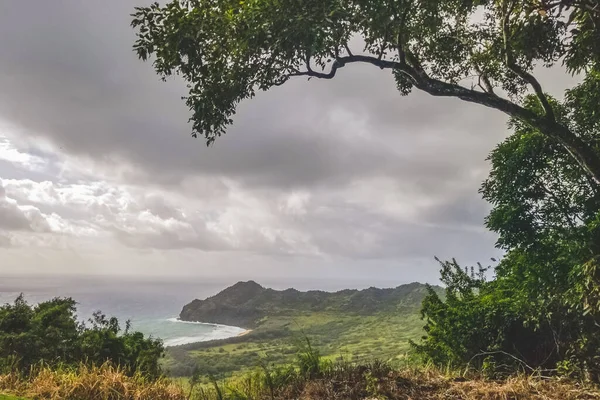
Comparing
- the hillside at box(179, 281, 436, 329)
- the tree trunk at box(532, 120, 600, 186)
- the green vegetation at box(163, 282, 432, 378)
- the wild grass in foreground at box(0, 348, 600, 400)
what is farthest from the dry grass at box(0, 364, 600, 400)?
the hillside at box(179, 281, 436, 329)

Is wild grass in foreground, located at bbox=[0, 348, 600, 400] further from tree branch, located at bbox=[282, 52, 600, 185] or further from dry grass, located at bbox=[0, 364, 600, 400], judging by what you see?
tree branch, located at bbox=[282, 52, 600, 185]

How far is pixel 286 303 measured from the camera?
94.3 metres

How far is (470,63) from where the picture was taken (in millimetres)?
9930

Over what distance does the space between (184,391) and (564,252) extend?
6915mm

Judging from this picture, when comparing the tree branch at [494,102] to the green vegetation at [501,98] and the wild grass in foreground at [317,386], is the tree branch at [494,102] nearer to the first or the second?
the green vegetation at [501,98]

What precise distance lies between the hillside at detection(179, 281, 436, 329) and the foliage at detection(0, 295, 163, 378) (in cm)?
5402

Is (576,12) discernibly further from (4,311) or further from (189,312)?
(189,312)

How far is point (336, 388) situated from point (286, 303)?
9189 cm

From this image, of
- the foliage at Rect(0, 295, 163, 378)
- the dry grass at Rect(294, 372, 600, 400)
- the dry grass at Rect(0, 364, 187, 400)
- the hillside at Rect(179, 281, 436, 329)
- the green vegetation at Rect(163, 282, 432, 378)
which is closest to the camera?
the dry grass at Rect(294, 372, 600, 400)

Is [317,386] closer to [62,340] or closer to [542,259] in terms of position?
[542,259]

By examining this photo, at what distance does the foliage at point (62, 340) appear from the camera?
8438mm

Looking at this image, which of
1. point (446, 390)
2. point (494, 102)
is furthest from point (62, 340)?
point (494, 102)

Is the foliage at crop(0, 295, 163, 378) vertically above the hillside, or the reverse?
the foliage at crop(0, 295, 163, 378)

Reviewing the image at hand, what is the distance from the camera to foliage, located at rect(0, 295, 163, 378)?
27.7ft
